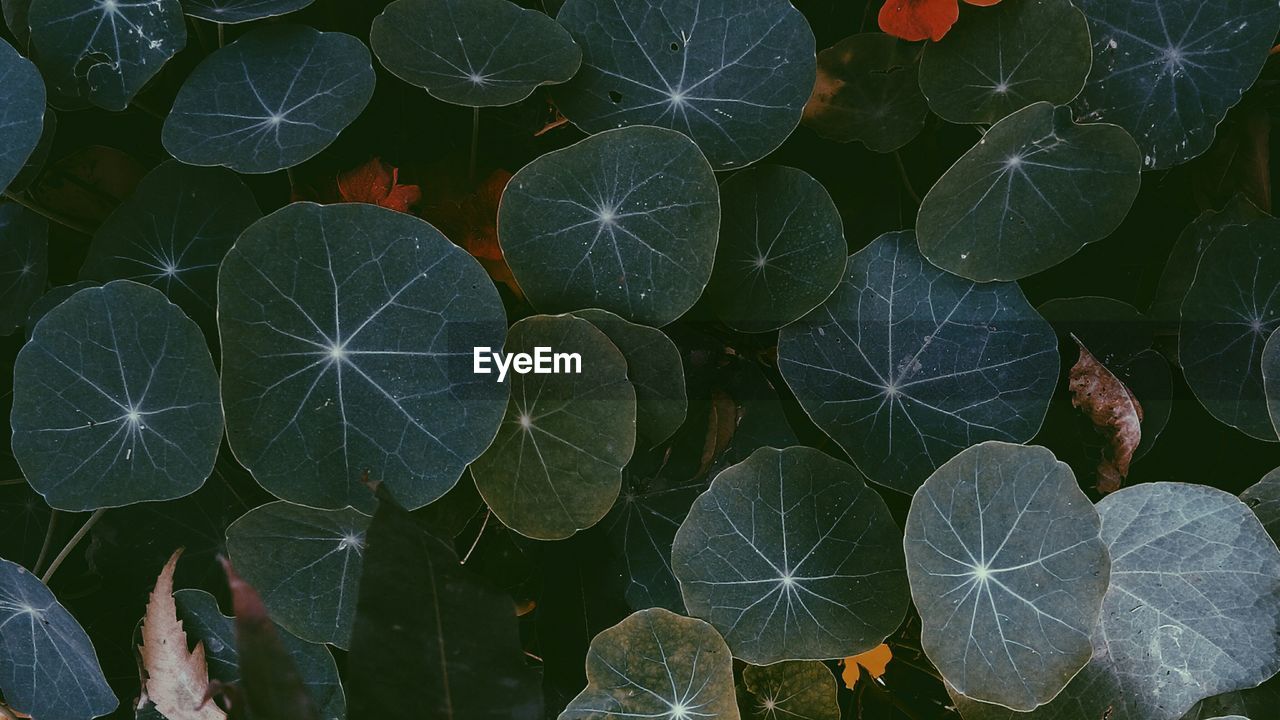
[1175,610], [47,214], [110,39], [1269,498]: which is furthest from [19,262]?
[1269,498]

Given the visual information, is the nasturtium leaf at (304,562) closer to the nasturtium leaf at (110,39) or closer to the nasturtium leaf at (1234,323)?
the nasturtium leaf at (110,39)

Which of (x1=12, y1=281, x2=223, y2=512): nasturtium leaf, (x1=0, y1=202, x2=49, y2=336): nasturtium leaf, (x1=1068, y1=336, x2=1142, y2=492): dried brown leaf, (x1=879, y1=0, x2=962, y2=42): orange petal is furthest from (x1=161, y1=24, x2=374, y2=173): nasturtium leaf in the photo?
(x1=1068, y1=336, x2=1142, y2=492): dried brown leaf

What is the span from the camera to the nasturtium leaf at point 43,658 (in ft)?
3.35

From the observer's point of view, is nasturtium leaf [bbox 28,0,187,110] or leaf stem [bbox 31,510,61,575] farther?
leaf stem [bbox 31,510,61,575]

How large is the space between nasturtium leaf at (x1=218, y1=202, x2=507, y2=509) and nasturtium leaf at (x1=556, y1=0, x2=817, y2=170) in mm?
289

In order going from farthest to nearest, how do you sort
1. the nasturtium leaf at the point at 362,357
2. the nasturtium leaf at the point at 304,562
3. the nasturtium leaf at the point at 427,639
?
the nasturtium leaf at the point at 304,562 → the nasturtium leaf at the point at 362,357 → the nasturtium leaf at the point at 427,639

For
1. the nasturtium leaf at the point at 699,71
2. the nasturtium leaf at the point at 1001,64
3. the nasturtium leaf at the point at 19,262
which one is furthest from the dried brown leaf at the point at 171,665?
the nasturtium leaf at the point at 1001,64

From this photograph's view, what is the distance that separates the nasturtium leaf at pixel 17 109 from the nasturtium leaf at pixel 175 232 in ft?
0.41

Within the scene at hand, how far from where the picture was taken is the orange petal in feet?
3.29

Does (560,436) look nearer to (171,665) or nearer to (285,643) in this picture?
(285,643)

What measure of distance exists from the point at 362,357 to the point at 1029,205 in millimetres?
850

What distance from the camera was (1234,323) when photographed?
3.54ft

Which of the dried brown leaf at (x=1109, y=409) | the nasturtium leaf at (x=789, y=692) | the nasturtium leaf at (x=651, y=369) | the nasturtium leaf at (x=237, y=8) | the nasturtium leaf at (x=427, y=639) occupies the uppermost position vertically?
the nasturtium leaf at (x=237, y=8)

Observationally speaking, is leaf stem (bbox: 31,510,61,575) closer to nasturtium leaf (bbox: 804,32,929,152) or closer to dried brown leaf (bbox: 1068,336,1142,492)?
nasturtium leaf (bbox: 804,32,929,152)
